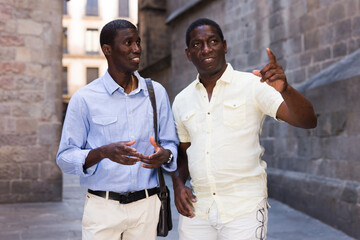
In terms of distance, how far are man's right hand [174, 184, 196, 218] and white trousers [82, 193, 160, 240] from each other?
0.45 feet

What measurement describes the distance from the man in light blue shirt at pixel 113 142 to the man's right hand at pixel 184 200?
124mm

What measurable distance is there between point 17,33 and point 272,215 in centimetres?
519

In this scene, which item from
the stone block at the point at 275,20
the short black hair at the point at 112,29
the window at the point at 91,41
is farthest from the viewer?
the window at the point at 91,41

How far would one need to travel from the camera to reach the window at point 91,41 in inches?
1491

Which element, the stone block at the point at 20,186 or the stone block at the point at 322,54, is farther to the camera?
the stone block at the point at 20,186

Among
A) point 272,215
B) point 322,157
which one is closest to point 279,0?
point 322,157

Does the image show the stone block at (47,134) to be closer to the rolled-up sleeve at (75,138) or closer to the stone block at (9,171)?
the stone block at (9,171)

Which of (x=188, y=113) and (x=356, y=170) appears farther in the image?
(x=356, y=170)

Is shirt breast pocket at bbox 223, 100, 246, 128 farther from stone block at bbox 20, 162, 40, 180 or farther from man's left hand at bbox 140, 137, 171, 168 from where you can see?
stone block at bbox 20, 162, 40, 180

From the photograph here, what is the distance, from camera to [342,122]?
5.57 metres

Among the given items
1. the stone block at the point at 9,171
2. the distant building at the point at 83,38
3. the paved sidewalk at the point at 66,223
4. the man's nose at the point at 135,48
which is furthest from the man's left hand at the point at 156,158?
the distant building at the point at 83,38

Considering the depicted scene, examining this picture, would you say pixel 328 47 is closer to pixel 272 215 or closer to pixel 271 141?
pixel 271 141

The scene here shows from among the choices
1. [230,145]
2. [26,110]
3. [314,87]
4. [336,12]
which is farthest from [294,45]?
[230,145]

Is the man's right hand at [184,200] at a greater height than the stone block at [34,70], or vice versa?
the stone block at [34,70]
